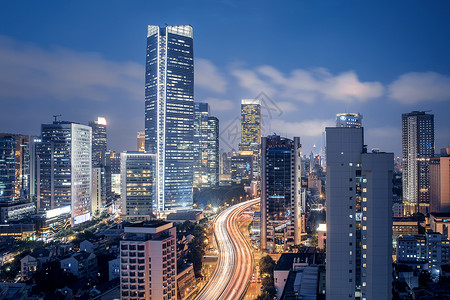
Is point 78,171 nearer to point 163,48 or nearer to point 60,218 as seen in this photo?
point 60,218

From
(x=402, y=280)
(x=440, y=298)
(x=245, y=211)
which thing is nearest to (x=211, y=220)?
(x=245, y=211)

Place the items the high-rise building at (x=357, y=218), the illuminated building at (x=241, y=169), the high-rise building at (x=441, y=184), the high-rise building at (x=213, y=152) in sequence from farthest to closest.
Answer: the illuminated building at (x=241, y=169) → the high-rise building at (x=213, y=152) → the high-rise building at (x=441, y=184) → the high-rise building at (x=357, y=218)

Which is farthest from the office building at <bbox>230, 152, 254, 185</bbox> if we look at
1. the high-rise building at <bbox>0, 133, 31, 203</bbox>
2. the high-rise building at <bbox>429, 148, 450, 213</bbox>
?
the high-rise building at <bbox>0, 133, 31, 203</bbox>

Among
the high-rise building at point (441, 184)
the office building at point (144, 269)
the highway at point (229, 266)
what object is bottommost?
the highway at point (229, 266)

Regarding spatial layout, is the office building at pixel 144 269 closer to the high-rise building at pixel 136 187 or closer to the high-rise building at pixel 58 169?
the high-rise building at pixel 136 187

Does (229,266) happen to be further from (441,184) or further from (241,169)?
(241,169)

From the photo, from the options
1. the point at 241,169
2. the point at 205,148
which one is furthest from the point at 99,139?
the point at 241,169

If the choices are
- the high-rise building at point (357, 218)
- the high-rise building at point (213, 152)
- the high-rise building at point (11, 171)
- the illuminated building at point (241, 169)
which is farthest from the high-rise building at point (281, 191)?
the illuminated building at point (241, 169)
